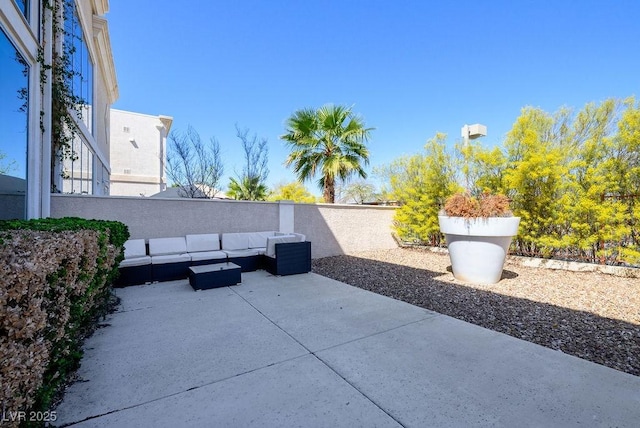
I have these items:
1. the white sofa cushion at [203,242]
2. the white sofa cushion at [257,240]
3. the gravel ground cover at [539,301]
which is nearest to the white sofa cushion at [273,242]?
the white sofa cushion at [257,240]

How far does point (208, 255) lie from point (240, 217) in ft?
5.13

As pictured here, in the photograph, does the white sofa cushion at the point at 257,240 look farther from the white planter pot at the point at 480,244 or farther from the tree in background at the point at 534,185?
the tree in background at the point at 534,185

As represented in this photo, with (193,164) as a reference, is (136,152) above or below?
above

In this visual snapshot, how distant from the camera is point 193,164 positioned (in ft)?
35.4

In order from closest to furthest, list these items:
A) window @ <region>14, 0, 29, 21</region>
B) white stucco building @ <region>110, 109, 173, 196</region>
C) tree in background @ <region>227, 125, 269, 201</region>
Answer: window @ <region>14, 0, 29, 21</region> < tree in background @ <region>227, 125, 269, 201</region> < white stucco building @ <region>110, 109, 173, 196</region>

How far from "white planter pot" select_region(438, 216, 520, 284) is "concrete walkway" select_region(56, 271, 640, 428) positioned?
1.96 meters

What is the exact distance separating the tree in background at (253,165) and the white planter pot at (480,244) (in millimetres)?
8367

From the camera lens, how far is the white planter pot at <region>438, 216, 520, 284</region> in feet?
15.5

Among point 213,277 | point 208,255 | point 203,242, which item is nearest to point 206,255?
point 208,255

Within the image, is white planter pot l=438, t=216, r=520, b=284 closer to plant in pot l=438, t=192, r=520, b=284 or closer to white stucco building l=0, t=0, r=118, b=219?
plant in pot l=438, t=192, r=520, b=284

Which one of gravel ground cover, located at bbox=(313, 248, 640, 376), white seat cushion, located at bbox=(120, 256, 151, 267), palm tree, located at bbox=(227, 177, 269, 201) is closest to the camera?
gravel ground cover, located at bbox=(313, 248, 640, 376)

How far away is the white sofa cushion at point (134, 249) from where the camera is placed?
5.61 m

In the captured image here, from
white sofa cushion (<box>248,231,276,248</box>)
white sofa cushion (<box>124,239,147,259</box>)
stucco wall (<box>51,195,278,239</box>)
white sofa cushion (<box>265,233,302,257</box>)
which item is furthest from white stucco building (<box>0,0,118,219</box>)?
white sofa cushion (<box>265,233,302,257</box>)

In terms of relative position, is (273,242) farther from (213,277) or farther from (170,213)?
(170,213)
